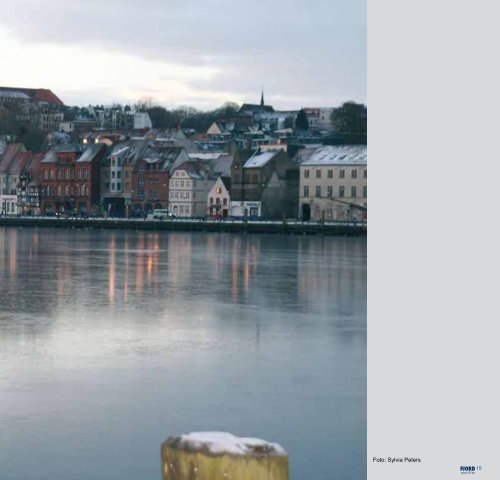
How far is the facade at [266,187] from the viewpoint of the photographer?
82188 millimetres

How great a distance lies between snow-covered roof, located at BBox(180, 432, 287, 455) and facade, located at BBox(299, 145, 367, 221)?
74213 mm

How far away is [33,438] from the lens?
10930 millimetres

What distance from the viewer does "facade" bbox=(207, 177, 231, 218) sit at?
8462 centimetres

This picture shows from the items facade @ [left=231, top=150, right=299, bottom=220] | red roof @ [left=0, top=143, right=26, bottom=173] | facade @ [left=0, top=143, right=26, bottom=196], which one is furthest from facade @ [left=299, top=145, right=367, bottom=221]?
red roof @ [left=0, top=143, right=26, bottom=173]

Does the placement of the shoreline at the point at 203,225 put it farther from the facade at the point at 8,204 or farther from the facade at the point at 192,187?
the facade at the point at 8,204

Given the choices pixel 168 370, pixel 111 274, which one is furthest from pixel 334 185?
pixel 168 370

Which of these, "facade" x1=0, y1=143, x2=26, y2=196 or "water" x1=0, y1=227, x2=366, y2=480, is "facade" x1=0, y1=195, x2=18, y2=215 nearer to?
"facade" x1=0, y1=143, x2=26, y2=196

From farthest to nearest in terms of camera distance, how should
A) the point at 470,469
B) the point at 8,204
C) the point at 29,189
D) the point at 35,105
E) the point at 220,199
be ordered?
the point at 35,105, the point at 8,204, the point at 29,189, the point at 220,199, the point at 470,469

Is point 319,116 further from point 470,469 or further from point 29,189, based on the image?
point 470,469

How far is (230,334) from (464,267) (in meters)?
11.9

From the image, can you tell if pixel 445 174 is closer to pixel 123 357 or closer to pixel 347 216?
pixel 123 357

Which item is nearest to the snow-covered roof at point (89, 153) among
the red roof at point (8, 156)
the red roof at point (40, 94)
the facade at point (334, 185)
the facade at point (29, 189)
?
the facade at point (29, 189)

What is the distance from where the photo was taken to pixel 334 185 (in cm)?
8050

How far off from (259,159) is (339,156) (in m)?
5.77
